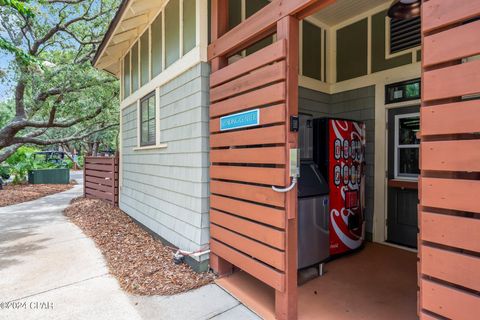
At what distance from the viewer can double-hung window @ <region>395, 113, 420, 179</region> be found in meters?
Result: 4.07

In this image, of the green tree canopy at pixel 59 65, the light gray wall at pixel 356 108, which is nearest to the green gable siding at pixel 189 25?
the light gray wall at pixel 356 108

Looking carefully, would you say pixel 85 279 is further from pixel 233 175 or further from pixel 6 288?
pixel 233 175

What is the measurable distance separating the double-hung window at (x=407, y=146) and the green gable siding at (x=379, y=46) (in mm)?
833

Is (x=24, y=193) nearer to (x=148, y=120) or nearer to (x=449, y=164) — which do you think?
(x=148, y=120)

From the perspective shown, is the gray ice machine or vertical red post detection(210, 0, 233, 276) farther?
vertical red post detection(210, 0, 233, 276)

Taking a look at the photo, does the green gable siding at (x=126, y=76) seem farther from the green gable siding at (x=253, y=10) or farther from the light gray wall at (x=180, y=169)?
the green gable siding at (x=253, y=10)

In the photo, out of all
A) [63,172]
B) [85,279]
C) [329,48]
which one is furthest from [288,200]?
[63,172]

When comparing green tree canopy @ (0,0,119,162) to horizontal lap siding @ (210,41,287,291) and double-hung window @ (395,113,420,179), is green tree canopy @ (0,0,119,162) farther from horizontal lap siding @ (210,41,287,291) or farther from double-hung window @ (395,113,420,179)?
double-hung window @ (395,113,420,179)

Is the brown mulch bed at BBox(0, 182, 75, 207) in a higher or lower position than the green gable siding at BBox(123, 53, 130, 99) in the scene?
lower

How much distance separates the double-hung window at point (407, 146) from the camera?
4.07 m

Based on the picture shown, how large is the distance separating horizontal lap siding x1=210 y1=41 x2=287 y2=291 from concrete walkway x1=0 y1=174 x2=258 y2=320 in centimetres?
52

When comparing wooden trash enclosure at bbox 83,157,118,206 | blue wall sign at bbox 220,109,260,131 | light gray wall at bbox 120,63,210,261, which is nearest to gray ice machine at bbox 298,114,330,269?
blue wall sign at bbox 220,109,260,131

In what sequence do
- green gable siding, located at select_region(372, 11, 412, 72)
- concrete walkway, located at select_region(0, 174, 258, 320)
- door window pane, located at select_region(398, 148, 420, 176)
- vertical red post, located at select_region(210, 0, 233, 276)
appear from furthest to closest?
green gable siding, located at select_region(372, 11, 412, 72) → door window pane, located at select_region(398, 148, 420, 176) → vertical red post, located at select_region(210, 0, 233, 276) → concrete walkway, located at select_region(0, 174, 258, 320)

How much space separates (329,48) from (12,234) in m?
6.97
